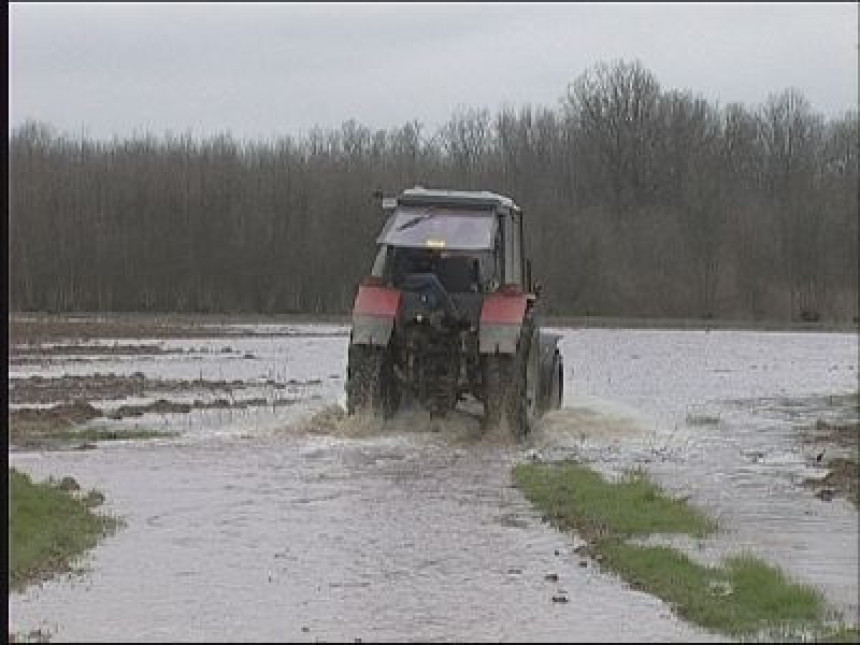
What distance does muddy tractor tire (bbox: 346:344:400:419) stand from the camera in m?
18.9

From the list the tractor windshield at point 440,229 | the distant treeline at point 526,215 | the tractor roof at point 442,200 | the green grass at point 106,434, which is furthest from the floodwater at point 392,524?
the distant treeline at point 526,215

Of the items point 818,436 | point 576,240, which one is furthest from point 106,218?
point 818,436

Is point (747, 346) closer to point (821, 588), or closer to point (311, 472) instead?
point (311, 472)

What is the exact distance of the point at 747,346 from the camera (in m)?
51.9

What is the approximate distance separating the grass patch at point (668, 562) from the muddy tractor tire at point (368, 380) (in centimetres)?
426

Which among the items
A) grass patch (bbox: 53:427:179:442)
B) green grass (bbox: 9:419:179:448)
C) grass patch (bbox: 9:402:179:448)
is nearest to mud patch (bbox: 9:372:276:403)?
grass patch (bbox: 9:402:179:448)

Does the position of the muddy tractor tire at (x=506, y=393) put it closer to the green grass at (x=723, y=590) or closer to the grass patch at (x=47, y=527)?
the grass patch at (x=47, y=527)

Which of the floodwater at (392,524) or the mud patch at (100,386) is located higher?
the mud patch at (100,386)

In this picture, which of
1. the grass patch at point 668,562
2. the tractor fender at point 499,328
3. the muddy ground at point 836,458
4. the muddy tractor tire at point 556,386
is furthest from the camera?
the muddy tractor tire at point 556,386

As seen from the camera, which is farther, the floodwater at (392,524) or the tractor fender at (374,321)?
the tractor fender at (374,321)

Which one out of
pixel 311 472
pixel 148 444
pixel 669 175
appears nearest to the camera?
pixel 311 472

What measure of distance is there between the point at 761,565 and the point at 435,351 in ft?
31.0

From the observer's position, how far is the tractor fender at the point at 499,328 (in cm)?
1831

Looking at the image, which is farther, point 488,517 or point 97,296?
point 97,296
